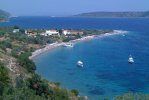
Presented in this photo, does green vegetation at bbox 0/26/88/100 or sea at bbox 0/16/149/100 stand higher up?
green vegetation at bbox 0/26/88/100

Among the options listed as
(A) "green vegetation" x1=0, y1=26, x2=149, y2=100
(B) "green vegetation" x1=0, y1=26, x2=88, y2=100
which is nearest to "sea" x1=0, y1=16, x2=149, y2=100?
(A) "green vegetation" x1=0, y1=26, x2=149, y2=100

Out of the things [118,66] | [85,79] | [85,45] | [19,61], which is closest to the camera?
[19,61]

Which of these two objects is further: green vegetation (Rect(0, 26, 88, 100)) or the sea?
the sea

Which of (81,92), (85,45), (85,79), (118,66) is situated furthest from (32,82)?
(85,45)

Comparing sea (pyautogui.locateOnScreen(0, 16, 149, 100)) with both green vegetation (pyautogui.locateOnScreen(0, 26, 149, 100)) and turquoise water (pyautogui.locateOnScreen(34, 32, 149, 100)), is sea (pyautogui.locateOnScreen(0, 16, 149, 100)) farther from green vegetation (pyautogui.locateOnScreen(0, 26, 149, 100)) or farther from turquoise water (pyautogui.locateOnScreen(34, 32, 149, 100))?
green vegetation (pyautogui.locateOnScreen(0, 26, 149, 100))

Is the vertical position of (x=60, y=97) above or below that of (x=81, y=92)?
Answer: above

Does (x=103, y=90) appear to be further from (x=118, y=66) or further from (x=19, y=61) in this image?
(x=118, y=66)

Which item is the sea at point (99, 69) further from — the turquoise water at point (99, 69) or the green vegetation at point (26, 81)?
the green vegetation at point (26, 81)

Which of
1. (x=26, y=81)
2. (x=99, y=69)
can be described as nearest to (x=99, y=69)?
(x=99, y=69)

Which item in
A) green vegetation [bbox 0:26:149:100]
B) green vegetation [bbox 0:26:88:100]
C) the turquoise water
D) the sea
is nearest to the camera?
green vegetation [bbox 0:26:88:100]

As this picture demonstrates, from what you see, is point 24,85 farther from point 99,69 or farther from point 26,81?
point 99,69

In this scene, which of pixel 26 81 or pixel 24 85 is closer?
pixel 24 85
